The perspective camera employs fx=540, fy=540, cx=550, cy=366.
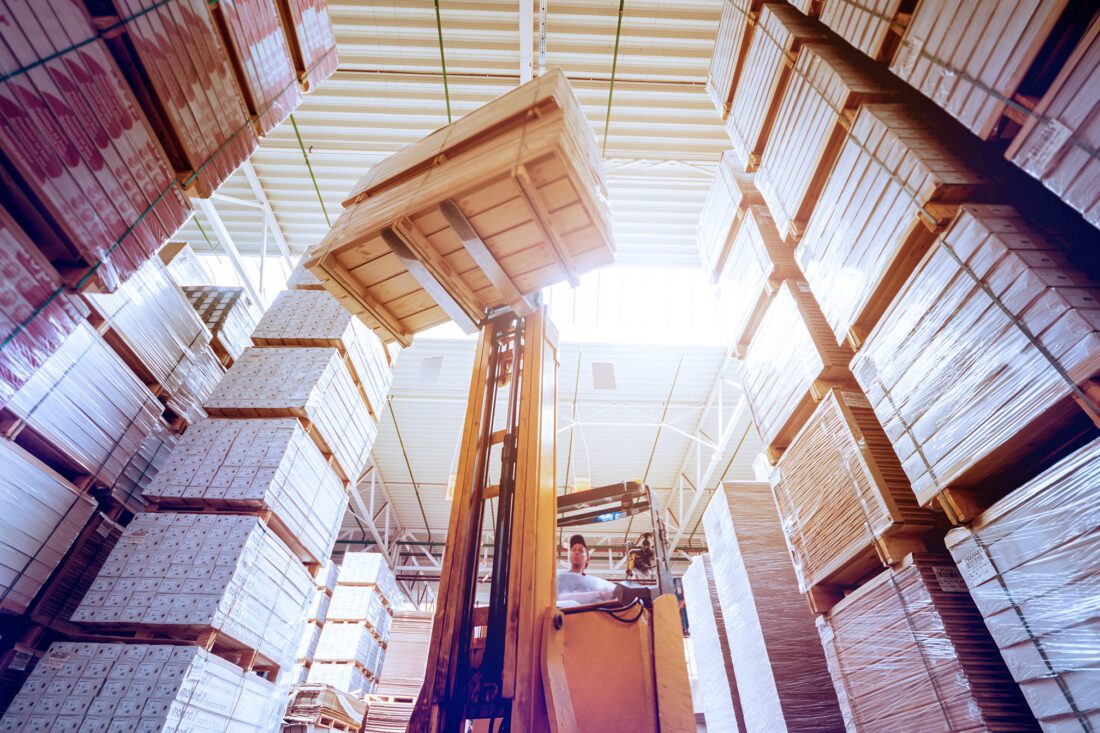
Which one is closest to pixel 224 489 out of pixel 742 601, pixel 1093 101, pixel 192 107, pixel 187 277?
pixel 192 107

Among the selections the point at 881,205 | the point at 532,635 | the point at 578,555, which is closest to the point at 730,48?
the point at 881,205

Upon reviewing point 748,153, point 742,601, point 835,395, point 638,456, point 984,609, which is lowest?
point 984,609

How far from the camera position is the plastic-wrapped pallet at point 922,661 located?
2.25 m

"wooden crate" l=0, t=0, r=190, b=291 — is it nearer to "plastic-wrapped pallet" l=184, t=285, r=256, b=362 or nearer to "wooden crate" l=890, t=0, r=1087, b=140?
"plastic-wrapped pallet" l=184, t=285, r=256, b=362

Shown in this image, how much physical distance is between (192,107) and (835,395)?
4147mm

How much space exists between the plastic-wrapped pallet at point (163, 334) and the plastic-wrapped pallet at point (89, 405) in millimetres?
151

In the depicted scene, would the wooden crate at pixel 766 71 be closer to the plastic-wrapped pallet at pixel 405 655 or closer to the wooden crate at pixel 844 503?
the wooden crate at pixel 844 503

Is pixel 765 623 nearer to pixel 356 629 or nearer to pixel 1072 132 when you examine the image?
pixel 1072 132

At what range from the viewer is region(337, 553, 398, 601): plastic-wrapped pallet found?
10234 mm

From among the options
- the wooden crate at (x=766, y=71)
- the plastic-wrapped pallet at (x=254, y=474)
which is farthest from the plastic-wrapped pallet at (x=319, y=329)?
the wooden crate at (x=766, y=71)

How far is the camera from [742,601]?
4398 mm

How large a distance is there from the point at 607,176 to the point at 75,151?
7.36 meters

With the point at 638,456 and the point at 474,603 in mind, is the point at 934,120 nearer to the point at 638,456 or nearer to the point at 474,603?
the point at 474,603

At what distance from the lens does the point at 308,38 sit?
166 inches
